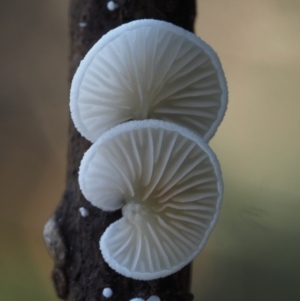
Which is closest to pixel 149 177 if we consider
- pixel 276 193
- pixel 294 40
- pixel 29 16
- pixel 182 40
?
pixel 182 40

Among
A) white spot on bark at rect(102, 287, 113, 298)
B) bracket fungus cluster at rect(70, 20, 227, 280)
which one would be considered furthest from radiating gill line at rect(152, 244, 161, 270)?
white spot on bark at rect(102, 287, 113, 298)

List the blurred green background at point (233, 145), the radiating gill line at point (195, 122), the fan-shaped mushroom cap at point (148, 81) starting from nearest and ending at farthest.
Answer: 1. the fan-shaped mushroom cap at point (148, 81)
2. the radiating gill line at point (195, 122)
3. the blurred green background at point (233, 145)

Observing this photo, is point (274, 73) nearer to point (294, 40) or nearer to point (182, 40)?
point (294, 40)

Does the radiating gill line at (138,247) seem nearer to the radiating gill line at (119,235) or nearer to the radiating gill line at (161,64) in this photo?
the radiating gill line at (119,235)

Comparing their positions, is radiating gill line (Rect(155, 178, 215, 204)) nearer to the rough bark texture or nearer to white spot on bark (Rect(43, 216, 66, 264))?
the rough bark texture

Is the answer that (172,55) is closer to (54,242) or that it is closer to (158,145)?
(158,145)

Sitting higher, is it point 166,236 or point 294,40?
point 294,40

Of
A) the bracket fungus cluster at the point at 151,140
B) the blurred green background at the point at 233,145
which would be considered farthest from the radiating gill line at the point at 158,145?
the blurred green background at the point at 233,145

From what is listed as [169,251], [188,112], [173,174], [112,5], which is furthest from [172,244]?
[112,5]
